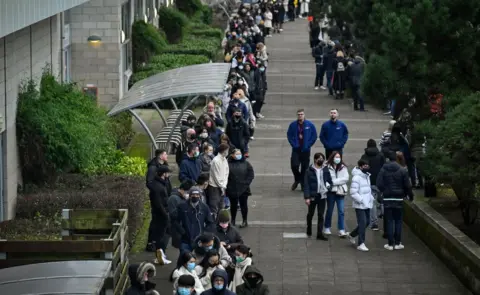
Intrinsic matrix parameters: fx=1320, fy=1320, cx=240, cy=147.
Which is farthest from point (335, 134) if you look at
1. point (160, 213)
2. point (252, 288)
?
point (252, 288)

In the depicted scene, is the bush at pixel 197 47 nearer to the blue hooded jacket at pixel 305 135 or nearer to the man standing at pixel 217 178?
the blue hooded jacket at pixel 305 135

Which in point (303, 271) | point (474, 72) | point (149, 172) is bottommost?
point (303, 271)

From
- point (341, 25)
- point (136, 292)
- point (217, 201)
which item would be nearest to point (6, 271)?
point (136, 292)

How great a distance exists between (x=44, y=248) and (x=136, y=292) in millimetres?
2301

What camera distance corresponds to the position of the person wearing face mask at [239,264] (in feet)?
49.9

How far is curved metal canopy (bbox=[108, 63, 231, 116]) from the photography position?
2530 cm

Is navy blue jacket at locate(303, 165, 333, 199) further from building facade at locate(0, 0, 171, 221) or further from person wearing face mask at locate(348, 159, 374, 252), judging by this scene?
building facade at locate(0, 0, 171, 221)

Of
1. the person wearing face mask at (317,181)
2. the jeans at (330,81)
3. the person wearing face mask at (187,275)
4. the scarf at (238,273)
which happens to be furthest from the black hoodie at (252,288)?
the jeans at (330,81)

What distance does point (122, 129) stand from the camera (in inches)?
1136

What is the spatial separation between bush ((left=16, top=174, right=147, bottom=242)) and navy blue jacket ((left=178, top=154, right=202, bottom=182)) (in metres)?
0.75

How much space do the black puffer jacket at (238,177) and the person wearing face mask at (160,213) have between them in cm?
208

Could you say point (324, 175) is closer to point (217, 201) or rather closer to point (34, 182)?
point (217, 201)

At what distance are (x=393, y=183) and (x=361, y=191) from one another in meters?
0.50

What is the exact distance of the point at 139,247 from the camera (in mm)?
19922
